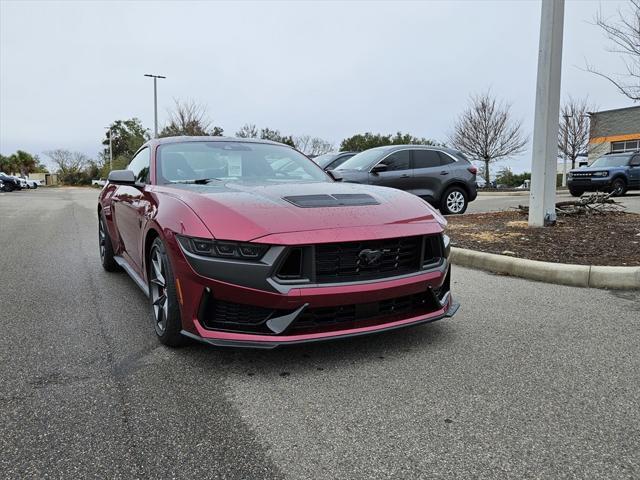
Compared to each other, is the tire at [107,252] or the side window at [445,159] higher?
the side window at [445,159]

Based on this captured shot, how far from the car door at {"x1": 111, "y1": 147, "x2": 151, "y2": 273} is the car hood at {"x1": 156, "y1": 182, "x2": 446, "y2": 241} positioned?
0.35m

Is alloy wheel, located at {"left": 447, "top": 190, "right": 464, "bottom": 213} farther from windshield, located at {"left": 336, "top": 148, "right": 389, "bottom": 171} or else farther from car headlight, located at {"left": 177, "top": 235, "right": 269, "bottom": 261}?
car headlight, located at {"left": 177, "top": 235, "right": 269, "bottom": 261}

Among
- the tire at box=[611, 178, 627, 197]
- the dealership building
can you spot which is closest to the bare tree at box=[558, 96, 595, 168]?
the dealership building

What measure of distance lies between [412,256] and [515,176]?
6381 cm

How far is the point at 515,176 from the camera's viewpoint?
62.1 m

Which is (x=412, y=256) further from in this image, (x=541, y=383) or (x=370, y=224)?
(x=541, y=383)

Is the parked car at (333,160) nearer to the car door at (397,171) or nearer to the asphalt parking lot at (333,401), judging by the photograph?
the car door at (397,171)

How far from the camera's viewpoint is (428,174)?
35.4 ft

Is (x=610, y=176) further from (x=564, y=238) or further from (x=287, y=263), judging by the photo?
(x=287, y=263)

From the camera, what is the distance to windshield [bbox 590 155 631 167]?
17469mm

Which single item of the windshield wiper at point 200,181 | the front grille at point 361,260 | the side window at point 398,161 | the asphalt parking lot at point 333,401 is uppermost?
the side window at point 398,161

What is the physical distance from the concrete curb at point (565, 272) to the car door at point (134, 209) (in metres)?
3.78

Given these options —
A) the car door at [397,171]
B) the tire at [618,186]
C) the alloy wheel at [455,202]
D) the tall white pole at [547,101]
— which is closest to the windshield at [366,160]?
the car door at [397,171]

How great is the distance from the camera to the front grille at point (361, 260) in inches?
113
